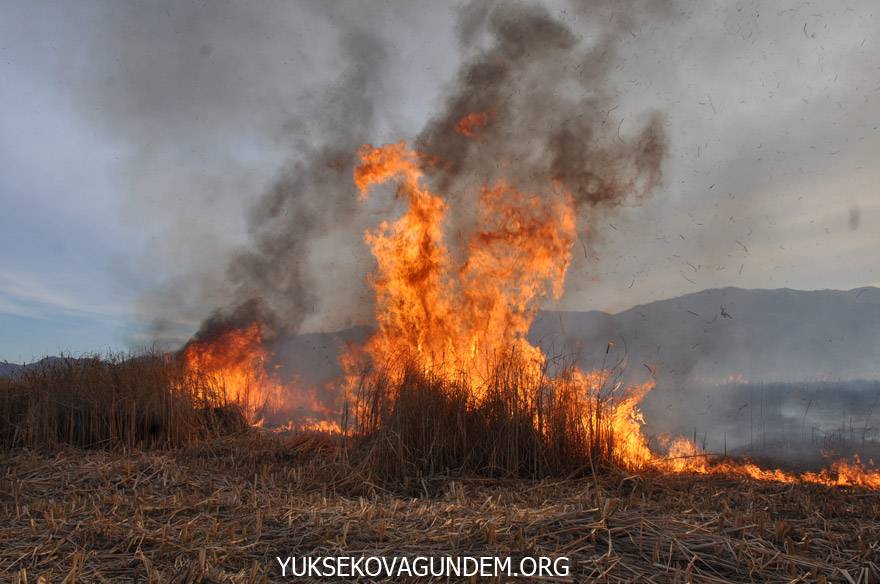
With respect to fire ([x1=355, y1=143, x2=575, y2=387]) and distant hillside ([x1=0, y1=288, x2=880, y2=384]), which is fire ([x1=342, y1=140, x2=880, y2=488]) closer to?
fire ([x1=355, y1=143, x2=575, y2=387])

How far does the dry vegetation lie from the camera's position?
10.9 feet

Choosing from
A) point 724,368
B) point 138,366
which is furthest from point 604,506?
point 724,368

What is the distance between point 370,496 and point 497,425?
1773 mm

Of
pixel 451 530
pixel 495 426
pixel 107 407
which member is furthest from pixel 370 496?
pixel 107 407

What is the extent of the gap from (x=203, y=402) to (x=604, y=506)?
30.2 ft

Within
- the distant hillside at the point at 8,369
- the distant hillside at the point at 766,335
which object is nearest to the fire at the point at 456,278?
the distant hillside at the point at 8,369

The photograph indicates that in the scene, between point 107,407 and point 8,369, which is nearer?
point 107,407

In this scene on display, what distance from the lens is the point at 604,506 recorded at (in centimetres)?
378

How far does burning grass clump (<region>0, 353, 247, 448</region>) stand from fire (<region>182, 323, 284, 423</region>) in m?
0.81

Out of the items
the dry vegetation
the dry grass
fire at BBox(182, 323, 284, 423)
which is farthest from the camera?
fire at BBox(182, 323, 284, 423)

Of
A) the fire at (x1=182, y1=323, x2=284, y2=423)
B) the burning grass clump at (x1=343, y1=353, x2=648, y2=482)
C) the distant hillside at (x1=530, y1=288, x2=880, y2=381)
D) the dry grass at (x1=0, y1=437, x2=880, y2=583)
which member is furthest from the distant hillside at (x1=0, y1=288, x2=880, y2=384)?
the dry grass at (x1=0, y1=437, x2=880, y2=583)

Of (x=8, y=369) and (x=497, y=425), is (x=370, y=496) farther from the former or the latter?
(x=8, y=369)

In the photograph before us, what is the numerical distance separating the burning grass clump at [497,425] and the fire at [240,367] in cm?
539

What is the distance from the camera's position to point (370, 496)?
6004 millimetres
